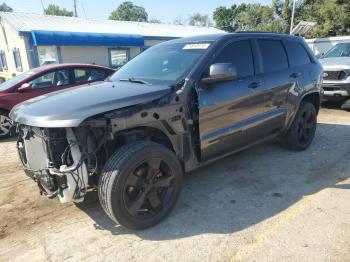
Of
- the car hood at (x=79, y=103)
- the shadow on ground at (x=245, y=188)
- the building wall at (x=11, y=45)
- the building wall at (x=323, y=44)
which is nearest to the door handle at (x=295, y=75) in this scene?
the shadow on ground at (x=245, y=188)

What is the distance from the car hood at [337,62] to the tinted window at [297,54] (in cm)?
358

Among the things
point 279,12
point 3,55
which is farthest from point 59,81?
point 279,12

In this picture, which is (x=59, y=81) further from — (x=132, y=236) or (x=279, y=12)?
(x=279, y=12)

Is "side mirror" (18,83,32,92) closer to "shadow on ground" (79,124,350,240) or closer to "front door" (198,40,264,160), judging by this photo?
"shadow on ground" (79,124,350,240)

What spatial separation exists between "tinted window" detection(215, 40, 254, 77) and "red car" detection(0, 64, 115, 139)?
188 inches

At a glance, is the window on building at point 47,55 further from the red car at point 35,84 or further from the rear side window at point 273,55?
the rear side window at point 273,55

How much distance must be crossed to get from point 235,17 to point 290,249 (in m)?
53.5

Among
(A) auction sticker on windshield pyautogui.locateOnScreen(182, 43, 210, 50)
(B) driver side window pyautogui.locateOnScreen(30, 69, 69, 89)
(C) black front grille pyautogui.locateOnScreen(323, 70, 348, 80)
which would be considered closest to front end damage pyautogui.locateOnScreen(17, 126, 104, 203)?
(A) auction sticker on windshield pyautogui.locateOnScreen(182, 43, 210, 50)

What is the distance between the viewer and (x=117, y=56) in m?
19.6

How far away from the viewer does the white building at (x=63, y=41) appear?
16438 mm

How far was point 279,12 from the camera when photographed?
36.2 meters

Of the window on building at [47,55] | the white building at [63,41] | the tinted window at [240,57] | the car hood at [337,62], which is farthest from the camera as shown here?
the window on building at [47,55]

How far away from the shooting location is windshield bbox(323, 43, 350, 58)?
9575 millimetres

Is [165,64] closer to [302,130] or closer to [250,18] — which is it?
[302,130]
